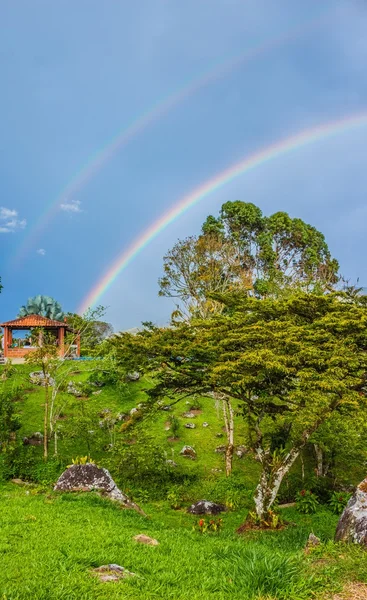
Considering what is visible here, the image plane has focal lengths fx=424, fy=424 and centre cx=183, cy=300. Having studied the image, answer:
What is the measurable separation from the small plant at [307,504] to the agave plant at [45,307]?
36411 millimetres

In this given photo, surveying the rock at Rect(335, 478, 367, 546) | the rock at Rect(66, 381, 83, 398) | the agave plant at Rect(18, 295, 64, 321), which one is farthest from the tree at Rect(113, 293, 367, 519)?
the agave plant at Rect(18, 295, 64, 321)

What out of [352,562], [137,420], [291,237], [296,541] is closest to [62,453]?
[137,420]

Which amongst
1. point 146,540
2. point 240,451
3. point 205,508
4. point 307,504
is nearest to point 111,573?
point 146,540

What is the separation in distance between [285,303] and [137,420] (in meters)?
6.05

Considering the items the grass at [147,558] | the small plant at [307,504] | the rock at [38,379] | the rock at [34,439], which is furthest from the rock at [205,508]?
the rock at [38,379]

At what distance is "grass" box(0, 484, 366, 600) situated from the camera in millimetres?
4492

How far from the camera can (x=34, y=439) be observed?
19.5 metres

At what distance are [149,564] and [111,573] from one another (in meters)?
0.62

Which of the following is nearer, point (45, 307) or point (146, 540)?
point (146, 540)

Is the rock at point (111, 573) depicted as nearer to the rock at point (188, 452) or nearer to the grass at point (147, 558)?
the grass at point (147, 558)

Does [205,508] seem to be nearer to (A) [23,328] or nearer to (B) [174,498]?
(B) [174,498]

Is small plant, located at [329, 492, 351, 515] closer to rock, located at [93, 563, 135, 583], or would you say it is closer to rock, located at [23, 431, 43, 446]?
rock, located at [93, 563, 135, 583]

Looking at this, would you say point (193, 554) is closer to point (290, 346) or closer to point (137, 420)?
point (290, 346)

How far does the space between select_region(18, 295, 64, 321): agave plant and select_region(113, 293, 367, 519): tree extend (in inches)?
1359
